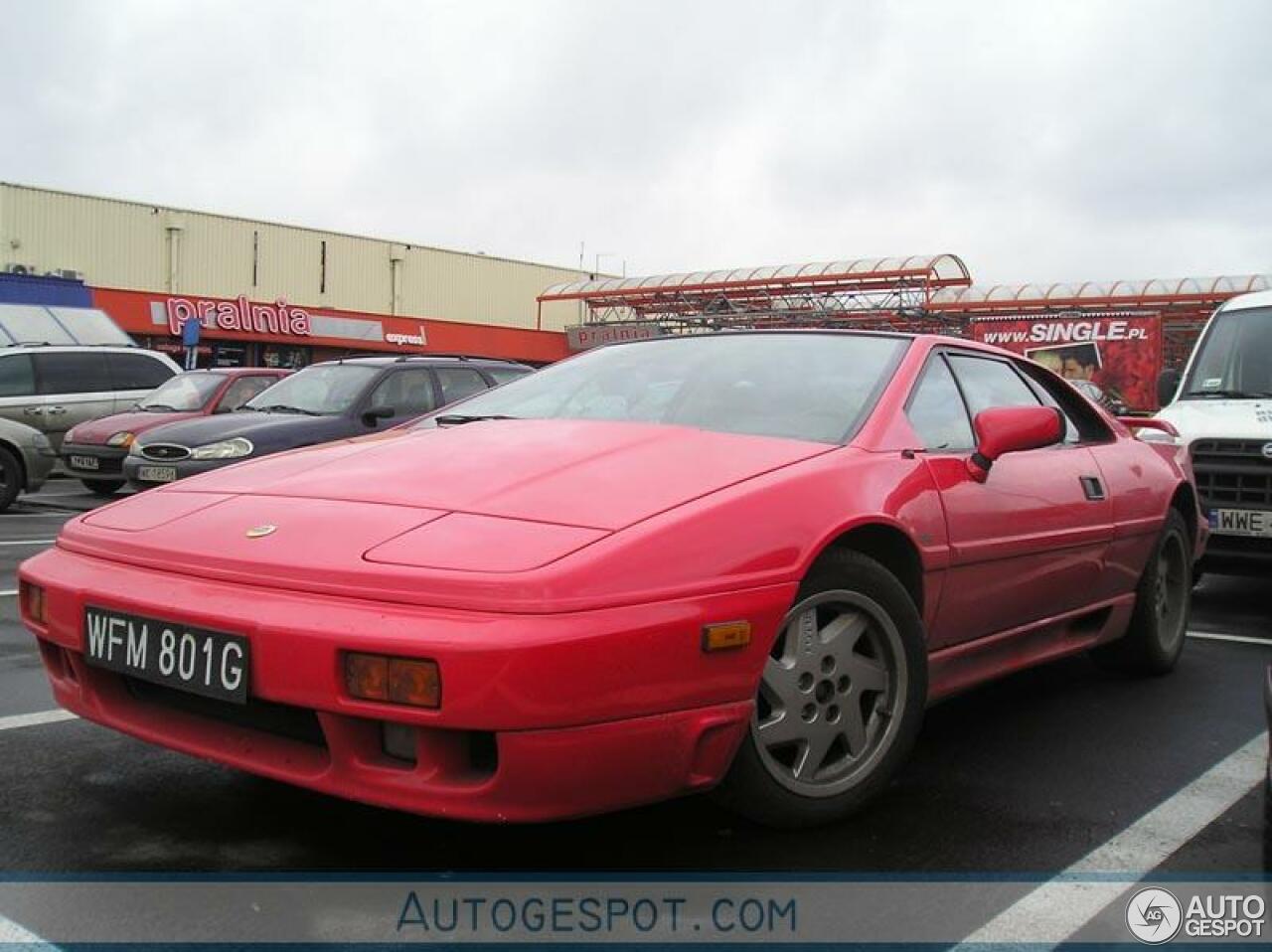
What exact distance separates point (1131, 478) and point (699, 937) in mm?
2879

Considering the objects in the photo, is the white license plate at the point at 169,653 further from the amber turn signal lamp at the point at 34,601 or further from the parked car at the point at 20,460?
the parked car at the point at 20,460

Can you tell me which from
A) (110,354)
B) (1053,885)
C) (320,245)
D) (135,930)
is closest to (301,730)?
(135,930)

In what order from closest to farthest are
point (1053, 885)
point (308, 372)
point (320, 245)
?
point (1053, 885)
point (308, 372)
point (320, 245)

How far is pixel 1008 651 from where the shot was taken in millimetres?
3650

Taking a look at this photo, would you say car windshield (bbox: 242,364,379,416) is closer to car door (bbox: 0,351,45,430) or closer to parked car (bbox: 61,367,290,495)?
parked car (bbox: 61,367,290,495)

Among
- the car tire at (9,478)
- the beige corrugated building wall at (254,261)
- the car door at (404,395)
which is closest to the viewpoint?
the car door at (404,395)

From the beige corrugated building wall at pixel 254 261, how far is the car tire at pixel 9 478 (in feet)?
70.0

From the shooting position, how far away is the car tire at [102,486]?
11809 millimetres

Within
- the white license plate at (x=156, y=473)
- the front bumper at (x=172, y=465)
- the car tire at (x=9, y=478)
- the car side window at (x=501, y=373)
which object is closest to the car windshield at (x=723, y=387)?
the front bumper at (x=172, y=465)

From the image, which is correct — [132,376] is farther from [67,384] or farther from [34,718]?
[34,718]

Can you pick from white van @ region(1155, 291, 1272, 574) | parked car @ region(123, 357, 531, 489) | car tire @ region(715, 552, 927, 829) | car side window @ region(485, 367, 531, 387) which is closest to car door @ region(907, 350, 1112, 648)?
car tire @ region(715, 552, 927, 829)

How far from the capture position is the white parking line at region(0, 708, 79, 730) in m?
3.57

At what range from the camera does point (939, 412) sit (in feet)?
11.6

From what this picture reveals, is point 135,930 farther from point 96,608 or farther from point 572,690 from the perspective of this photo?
point 572,690
